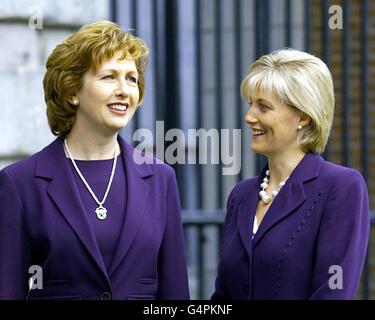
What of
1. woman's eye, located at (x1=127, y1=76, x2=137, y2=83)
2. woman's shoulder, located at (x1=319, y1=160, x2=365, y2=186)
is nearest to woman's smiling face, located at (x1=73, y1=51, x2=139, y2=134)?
woman's eye, located at (x1=127, y1=76, x2=137, y2=83)

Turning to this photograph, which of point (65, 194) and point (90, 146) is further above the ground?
point (90, 146)

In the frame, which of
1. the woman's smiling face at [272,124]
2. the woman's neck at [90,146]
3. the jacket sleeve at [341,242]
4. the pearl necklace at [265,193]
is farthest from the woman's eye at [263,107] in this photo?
the woman's neck at [90,146]

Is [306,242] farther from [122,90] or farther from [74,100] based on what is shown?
[74,100]

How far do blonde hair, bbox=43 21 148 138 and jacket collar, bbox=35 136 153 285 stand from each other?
107mm

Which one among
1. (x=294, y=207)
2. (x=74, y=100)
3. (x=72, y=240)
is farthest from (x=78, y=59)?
(x=294, y=207)

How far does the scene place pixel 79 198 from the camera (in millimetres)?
3719

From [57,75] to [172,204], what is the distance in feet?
1.89

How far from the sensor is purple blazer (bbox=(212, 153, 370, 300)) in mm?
3561

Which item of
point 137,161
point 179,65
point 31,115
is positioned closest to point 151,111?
point 179,65

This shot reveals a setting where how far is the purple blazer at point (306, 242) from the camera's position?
3561 millimetres

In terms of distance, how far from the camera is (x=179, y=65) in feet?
19.5

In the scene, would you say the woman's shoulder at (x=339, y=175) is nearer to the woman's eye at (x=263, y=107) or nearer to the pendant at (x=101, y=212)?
the woman's eye at (x=263, y=107)

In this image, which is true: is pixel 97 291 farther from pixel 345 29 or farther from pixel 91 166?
pixel 345 29

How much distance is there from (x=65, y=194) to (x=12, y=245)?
24cm
